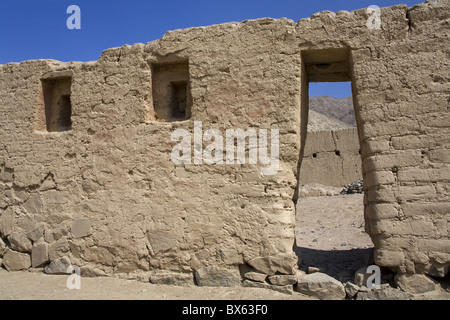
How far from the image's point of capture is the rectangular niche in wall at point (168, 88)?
4.21 metres

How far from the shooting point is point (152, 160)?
13.0ft

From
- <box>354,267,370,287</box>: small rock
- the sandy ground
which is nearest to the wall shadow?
the sandy ground

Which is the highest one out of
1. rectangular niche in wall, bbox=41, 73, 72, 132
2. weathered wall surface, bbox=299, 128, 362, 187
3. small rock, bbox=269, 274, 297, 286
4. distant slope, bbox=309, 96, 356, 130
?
distant slope, bbox=309, 96, 356, 130

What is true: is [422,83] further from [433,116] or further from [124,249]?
[124,249]

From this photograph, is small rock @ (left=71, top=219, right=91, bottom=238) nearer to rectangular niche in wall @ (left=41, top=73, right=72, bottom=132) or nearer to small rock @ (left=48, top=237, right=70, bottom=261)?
small rock @ (left=48, top=237, right=70, bottom=261)

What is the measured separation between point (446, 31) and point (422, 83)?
520 mm

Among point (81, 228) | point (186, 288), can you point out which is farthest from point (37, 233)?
point (186, 288)

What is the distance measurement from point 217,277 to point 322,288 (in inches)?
40.0

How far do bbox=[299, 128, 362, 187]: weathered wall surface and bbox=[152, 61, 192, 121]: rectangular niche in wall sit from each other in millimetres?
7040

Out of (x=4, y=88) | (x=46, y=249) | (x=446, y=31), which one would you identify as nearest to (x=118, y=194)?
(x=46, y=249)

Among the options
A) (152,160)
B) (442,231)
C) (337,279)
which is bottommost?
(337,279)

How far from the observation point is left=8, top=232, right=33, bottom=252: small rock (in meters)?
4.40

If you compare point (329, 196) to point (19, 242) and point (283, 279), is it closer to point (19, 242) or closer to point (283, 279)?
point (283, 279)

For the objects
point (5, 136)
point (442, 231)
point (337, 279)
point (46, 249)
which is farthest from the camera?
point (5, 136)
